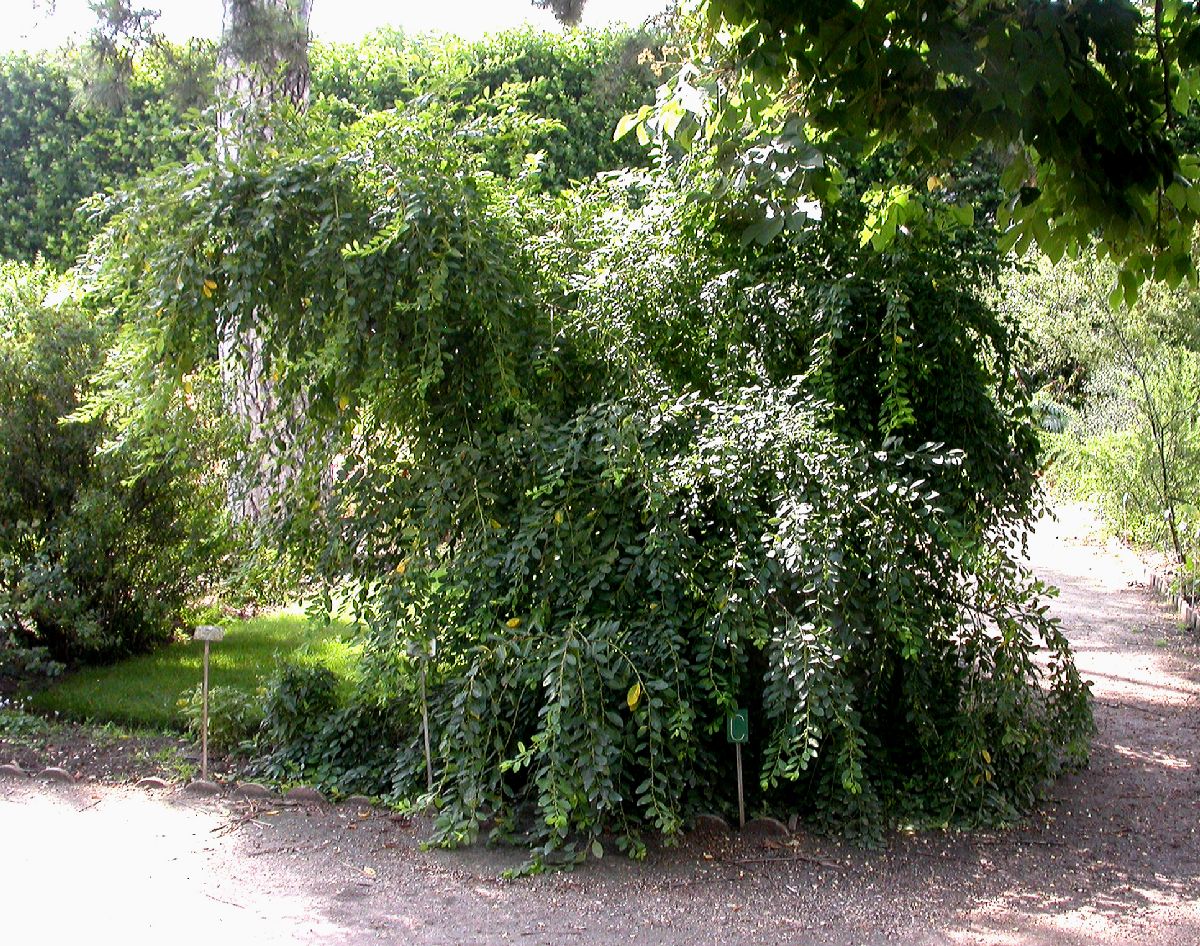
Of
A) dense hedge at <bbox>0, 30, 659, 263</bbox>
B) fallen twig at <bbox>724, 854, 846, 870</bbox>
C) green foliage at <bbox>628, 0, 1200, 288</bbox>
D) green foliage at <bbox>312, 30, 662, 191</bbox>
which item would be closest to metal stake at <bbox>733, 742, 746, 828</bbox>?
fallen twig at <bbox>724, 854, 846, 870</bbox>

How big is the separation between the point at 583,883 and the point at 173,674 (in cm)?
415

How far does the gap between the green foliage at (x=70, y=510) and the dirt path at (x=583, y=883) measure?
1805 millimetres

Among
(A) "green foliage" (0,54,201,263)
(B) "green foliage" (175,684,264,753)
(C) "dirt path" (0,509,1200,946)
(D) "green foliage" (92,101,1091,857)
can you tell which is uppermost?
(A) "green foliage" (0,54,201,263)

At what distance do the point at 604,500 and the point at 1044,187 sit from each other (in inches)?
88.2

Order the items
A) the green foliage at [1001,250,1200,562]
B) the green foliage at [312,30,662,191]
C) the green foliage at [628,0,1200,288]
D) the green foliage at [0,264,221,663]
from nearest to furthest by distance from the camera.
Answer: the green foliage at [628,0,1200,288] → the green foliage at [0,264,221,663] → the green foliage at [1001,250,1200,562] → the green foliage at [312,30,662,191]

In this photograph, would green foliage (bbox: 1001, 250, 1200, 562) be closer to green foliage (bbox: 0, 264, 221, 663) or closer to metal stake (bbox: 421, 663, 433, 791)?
metal stake (bbox: 421, 663, 433, 791)

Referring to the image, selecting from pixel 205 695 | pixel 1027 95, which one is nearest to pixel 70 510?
pixel 205 695

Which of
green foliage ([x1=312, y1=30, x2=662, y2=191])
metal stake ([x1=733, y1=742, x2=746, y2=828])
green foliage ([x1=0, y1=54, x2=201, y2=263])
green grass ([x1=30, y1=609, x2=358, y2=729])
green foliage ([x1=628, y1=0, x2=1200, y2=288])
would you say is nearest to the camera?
green foliage ([x1=628, y1=0, x2=1200, y2=288])

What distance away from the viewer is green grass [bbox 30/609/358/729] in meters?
7.14

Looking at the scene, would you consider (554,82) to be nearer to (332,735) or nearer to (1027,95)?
(332,735)

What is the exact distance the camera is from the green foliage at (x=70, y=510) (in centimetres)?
755

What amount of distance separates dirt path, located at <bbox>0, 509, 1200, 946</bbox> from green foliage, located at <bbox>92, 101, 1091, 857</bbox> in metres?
0.24

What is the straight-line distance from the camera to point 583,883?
4.81 metres

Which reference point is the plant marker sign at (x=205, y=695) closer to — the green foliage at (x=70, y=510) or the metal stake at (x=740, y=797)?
the green foliage at (x=70, y=510)
